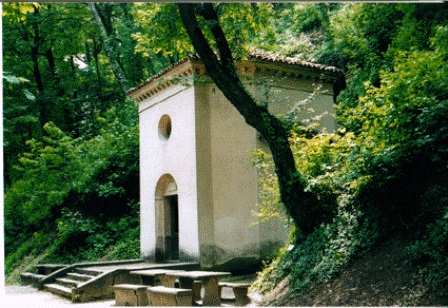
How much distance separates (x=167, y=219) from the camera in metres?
13.2

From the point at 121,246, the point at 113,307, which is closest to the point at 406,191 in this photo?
the point at 113,307

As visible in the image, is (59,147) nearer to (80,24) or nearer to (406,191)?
(80,24)

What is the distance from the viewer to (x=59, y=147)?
57.5 feet

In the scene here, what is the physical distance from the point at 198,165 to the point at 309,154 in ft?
12.5

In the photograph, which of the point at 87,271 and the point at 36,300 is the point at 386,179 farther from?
the point at 36,300

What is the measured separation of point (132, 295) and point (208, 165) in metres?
4.35

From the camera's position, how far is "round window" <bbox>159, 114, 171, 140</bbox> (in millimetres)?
13289

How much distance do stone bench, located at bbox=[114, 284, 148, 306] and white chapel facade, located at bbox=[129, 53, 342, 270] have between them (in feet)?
9.81

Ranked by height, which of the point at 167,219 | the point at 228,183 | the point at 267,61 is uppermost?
the point at 267,61

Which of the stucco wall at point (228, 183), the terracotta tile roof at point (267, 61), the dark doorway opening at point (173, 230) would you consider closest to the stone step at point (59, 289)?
the dark doorway opening at point (173, 230)

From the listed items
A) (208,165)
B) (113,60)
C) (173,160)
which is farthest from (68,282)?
(113,60)

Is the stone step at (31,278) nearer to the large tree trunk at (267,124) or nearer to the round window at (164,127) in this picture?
the round window at (164,127)

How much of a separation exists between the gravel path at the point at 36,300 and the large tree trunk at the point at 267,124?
3.86 meters

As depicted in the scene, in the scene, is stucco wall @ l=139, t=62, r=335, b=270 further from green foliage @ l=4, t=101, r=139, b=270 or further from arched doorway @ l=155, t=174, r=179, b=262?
green foliage @ l=4, t=101, r=139, b=270
